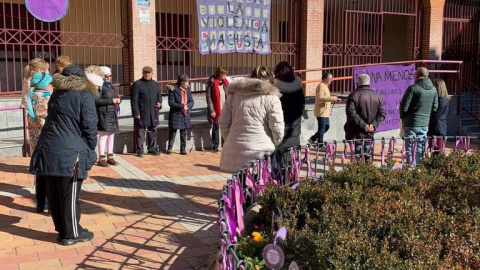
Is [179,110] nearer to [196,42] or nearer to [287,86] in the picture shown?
[287,86]

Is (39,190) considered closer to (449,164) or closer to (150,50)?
(449,164)

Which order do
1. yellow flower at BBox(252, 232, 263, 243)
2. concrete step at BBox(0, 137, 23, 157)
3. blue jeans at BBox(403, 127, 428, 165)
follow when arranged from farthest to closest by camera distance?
concrete step at BBox(0, 137, 23, 157) < blue jeans at BBox(403, 127, 428, 165) < yellow flower at BBox(252, 232, 263, 243)

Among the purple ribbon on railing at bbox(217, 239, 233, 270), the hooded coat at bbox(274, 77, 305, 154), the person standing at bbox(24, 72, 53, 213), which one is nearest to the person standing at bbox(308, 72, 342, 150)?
the hooded coat at bbox(274, 77, 305, 154)

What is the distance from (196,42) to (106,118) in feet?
23.1

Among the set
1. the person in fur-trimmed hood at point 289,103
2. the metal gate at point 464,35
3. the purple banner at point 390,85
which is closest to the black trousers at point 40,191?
the person in fur-trimmed hood at point 289,103

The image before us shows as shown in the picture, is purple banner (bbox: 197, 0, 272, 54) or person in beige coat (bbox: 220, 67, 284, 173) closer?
person in beige coat (bbox: 220, 67, 284, 173)

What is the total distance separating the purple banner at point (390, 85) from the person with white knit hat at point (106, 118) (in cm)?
515

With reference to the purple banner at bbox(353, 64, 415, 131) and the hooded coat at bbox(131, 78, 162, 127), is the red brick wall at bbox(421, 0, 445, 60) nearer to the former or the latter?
the purple banner at bbox(353, 64, 415, 131)

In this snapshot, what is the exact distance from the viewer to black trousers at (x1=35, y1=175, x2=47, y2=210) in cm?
529

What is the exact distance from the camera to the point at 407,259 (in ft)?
8.92

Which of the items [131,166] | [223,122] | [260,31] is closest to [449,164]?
[223,122]

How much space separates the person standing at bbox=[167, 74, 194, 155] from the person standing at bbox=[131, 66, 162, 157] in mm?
271

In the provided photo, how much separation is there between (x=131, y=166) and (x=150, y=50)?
5.17m

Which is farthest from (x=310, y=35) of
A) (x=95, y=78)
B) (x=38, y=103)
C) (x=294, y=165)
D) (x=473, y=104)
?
(x=38, y=103)
